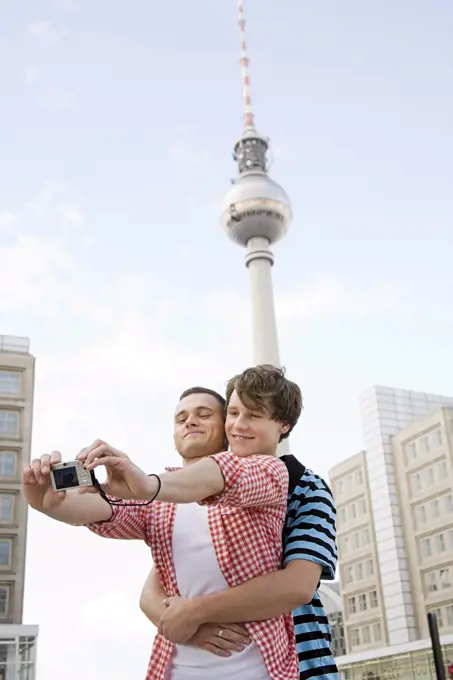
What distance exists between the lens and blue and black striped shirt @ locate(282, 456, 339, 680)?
3445 millimetres

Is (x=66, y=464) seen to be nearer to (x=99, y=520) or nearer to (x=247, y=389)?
(x=99, y=520)

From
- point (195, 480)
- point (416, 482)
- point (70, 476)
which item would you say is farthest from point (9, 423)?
point (195, 480)

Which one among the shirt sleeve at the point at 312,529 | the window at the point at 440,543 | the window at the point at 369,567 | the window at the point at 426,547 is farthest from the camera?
the window at the point at 369,567

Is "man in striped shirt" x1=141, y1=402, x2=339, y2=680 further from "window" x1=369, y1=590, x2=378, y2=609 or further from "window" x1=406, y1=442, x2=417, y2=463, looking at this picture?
"window" x1=369, y1=590, x2=378, y2=609

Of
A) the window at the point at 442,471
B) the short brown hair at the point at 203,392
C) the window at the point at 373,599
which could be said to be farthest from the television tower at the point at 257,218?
the short brown hair at the point at 203,392

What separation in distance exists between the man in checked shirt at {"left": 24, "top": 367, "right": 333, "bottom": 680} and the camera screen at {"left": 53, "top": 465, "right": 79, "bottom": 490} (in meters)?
0.07

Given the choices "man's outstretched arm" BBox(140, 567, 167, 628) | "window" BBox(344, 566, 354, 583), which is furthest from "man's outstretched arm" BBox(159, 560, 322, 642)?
"window" BBox(344, 566, 354, 583)

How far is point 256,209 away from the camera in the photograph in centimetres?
6812

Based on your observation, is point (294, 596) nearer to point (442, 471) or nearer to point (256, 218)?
point (442, 471)

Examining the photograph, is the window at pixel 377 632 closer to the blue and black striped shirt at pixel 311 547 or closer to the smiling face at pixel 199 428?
the blue and black striped shirt at pixel 311 547

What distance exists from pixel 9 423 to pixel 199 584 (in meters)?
48.4

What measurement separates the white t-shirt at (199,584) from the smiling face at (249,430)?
1.01 ft

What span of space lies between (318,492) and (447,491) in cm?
5606

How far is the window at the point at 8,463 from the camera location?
48.8m
